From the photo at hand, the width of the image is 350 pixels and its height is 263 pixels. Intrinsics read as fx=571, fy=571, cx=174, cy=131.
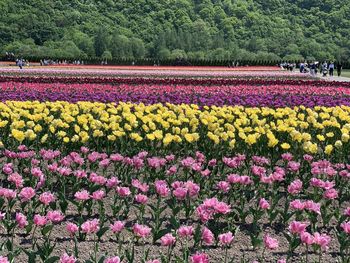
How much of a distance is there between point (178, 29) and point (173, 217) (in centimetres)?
10179

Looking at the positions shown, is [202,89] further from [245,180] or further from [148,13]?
[148,13]

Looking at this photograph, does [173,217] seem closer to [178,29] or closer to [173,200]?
[173,200]

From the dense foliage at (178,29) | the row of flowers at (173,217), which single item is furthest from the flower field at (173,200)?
the dense foliage at (178,29)

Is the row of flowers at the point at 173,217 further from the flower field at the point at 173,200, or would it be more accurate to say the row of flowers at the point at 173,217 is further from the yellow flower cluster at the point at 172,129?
the yellow flower cluster at the point at 172,129

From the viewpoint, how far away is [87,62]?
63094mm

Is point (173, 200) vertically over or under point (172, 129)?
under

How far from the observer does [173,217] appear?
15.9 ft

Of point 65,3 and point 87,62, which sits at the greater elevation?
point 65,3

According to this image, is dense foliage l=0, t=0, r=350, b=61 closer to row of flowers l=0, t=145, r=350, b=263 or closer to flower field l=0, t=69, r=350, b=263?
flower field l=0, t=69, r=350, b=263

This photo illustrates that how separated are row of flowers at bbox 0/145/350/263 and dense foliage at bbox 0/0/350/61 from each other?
70.0m

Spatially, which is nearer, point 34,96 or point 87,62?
point 34,96

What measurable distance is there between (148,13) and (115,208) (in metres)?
113

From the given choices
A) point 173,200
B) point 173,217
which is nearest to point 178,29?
point 173,200

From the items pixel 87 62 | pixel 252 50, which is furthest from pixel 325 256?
pixel 252 50
